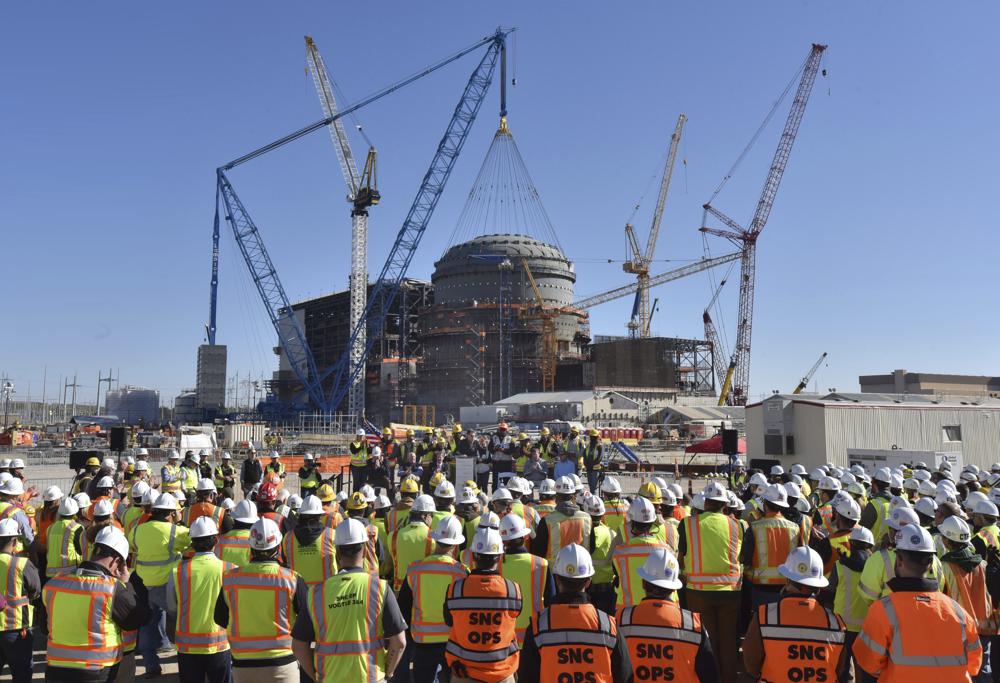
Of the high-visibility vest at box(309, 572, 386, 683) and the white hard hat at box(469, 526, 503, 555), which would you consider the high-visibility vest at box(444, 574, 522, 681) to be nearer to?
the white hard hat at box(469, 526, 503, 555)

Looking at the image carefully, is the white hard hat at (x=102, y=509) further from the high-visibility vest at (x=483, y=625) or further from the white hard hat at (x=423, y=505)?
the high-visibility vest at (x=483, y=625)

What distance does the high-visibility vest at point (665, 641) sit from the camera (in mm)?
4383

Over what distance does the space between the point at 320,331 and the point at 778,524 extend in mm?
113699

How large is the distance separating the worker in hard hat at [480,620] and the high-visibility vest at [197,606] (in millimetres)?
1864

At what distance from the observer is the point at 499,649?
5.06 meters

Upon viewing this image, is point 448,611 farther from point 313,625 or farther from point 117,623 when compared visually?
point 117,623

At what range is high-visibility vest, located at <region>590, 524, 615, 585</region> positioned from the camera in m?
7.86

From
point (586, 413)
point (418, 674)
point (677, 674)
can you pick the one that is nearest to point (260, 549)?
point (418, 674)

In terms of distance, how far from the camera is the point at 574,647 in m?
4.28

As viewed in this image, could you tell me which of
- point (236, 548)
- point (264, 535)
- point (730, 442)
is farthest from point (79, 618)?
point (730, 442)

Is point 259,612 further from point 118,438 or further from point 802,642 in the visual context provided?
point 118,438

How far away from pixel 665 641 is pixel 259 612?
287cm

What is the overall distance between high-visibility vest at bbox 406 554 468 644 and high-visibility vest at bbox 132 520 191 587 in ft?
10.2

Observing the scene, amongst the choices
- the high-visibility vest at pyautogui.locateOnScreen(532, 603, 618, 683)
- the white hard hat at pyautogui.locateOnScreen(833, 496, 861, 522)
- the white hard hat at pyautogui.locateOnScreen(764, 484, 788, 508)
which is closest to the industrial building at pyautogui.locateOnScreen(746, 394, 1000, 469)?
the white hard hat at pyautogui.locateOnScreen(833, 496, 861, 522)
